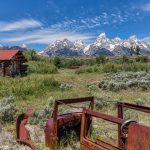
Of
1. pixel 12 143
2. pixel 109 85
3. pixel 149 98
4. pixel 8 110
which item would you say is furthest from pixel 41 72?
pixel 12 143

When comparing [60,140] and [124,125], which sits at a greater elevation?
[124,125]

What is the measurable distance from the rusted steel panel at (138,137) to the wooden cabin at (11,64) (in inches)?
1117

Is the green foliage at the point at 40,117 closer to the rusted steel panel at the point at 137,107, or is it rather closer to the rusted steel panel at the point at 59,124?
the rusted steel panel at the point at 59,124

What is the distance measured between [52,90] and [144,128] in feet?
49.2

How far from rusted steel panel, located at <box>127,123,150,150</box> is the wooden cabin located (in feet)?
93.1

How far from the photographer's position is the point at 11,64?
107 ft

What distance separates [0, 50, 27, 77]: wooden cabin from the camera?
3212 cm

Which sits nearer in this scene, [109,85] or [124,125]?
[124,125]

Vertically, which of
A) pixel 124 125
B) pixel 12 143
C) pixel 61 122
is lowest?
pixel 12 143

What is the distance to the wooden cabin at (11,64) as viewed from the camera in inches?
1265

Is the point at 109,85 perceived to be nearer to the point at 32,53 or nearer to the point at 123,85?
the point at 123,85

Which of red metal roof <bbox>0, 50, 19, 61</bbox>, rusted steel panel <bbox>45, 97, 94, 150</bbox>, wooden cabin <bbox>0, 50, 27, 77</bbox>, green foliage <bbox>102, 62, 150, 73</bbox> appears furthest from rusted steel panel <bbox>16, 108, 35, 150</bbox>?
green foliage <bbox>102, 62, 150, 73</bbox>

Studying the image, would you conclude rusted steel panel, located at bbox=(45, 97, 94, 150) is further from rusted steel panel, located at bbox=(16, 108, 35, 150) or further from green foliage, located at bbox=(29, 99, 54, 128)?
green foliage, located at bbox=(29, 99, 54, 128)

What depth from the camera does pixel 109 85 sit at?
20.2m
